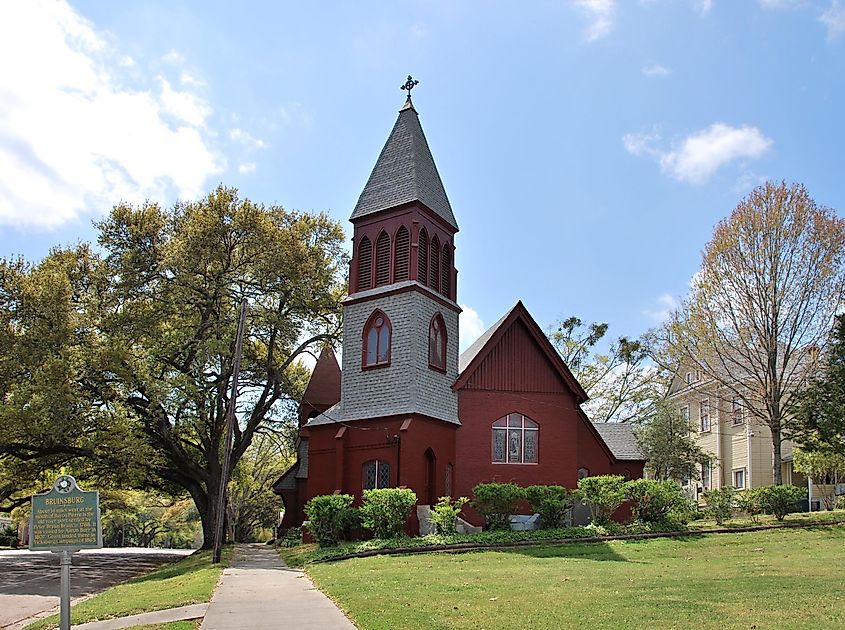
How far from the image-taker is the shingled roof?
31828mm

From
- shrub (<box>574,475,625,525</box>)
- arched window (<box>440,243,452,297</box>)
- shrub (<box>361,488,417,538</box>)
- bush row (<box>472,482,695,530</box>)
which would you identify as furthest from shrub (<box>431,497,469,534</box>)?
arched window (<box>440,243,452,297</box>)

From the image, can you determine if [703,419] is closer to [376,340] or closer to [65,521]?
[376,340]

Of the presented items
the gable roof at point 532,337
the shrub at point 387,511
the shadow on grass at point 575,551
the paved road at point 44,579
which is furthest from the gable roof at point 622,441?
the paved road at point 44,579

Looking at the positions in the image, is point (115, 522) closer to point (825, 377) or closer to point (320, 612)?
point (825, 377)

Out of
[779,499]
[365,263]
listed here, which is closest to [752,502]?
[779,499]

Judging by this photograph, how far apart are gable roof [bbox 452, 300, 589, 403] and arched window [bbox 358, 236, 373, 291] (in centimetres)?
479

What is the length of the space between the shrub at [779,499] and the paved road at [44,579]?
20846 millimetres

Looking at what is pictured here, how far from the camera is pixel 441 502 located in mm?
27328

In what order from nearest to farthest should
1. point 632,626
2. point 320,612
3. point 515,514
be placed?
point 632,626, point 320,612, point 515,514

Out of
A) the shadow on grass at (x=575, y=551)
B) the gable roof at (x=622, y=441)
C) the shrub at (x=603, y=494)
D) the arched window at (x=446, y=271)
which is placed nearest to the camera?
the shadow on grass at (x=575, y=551)

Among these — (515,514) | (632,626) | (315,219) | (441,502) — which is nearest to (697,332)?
(515,514)

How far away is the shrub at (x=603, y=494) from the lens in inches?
1068

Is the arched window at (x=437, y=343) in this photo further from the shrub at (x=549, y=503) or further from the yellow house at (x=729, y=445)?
the yellow house at (x=729, y=445)

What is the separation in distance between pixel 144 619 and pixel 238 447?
76.1ft
